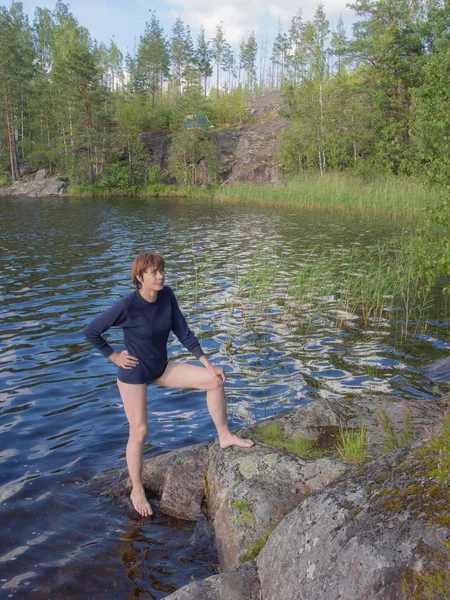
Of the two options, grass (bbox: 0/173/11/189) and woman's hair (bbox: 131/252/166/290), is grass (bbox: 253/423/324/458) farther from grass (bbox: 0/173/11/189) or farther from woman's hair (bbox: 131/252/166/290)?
grass (bbox: 0/173/11/189)

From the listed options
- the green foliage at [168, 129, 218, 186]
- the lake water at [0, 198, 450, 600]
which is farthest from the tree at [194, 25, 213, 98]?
the lake water at [0, 198, 450, 600]

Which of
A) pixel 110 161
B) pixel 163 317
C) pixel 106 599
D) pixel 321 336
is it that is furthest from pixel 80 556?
pixel 110 161

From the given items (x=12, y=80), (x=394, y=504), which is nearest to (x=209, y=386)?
(x=394, y=504)

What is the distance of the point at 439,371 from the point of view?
830 cm

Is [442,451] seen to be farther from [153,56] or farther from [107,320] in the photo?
[153,56]

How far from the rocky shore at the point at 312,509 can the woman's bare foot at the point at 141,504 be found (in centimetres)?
17

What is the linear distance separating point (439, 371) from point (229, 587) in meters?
6.02

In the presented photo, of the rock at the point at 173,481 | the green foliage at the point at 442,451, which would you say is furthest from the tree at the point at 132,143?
the green foliage at the point at 442,451

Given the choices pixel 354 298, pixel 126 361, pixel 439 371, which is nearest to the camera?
pixel 126 361

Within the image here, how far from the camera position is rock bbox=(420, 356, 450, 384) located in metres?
8.05

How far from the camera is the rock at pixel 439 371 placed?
805cm

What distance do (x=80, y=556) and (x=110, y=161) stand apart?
2165 inches

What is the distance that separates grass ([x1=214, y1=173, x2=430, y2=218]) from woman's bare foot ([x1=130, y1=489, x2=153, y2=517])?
926 inches

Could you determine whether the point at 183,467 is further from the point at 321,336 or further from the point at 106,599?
the point at 321,336
